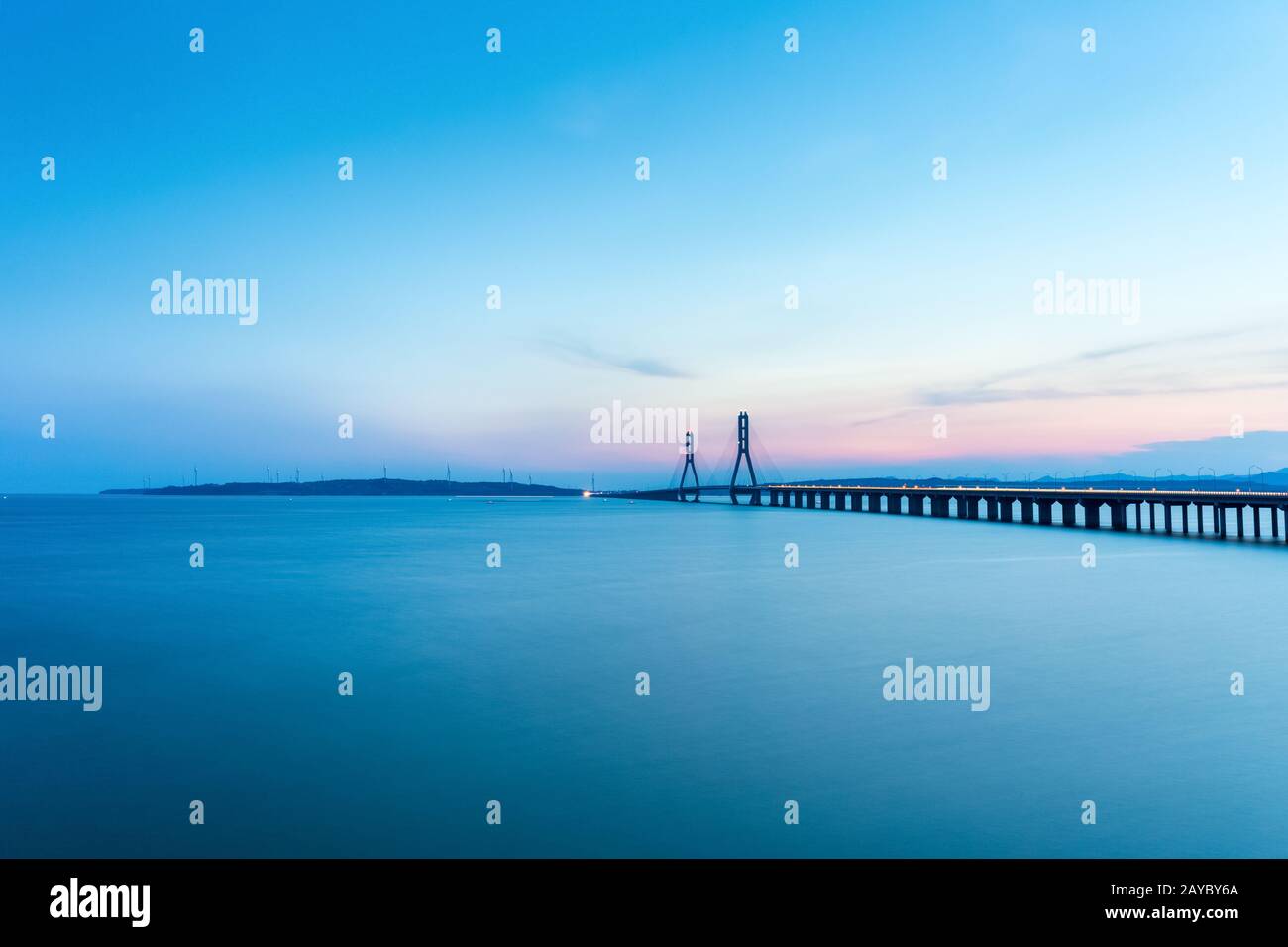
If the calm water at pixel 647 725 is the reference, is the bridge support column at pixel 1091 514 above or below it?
above

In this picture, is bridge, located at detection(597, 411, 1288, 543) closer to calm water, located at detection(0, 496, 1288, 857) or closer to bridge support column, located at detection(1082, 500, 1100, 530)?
bridge support column, located at detection(1082, 500, 1100, 530)

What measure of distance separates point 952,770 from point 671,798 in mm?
3476

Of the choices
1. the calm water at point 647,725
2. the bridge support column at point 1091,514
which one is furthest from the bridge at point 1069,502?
the calm water at point 647,725

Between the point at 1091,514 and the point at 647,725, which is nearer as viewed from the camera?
the point at 647,725

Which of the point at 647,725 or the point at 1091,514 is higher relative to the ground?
the point at 1091,514

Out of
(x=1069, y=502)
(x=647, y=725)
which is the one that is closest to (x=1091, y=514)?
A: (x=1069, y=502)

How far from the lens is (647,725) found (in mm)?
12039

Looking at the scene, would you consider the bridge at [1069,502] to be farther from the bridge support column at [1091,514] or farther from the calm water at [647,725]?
the calm water at [647,725]

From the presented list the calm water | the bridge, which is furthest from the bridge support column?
the calm water

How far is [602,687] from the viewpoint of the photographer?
47.7 ft

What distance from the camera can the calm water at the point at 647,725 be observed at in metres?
8.16

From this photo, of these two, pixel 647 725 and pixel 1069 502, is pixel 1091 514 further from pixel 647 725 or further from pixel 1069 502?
pixel 647 725
